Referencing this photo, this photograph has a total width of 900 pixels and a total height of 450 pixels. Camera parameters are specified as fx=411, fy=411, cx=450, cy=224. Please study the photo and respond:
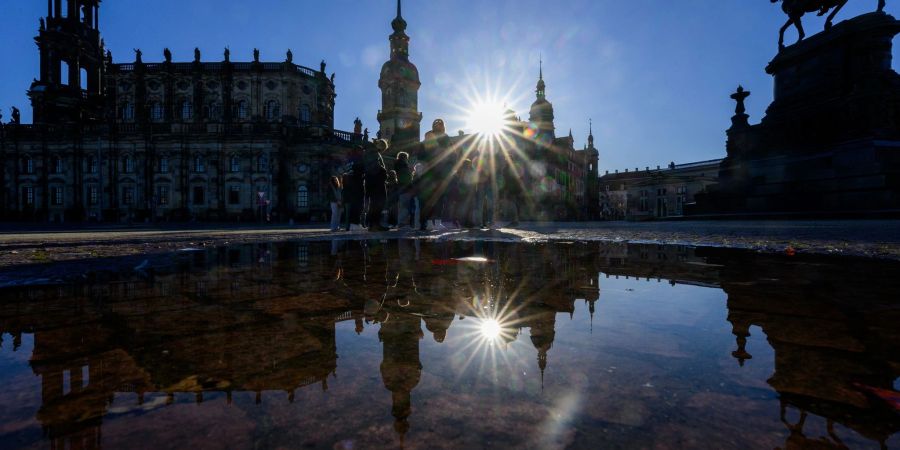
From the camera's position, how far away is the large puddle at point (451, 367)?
0.78 metres

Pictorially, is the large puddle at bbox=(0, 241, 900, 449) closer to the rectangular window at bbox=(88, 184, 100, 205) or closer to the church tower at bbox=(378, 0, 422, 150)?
the church tower at bbox=(378, 0, 422, 150)

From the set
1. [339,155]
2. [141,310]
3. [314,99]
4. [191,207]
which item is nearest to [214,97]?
[314,99]

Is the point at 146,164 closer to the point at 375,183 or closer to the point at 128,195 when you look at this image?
the point at 128,195

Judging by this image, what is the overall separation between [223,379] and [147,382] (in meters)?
0.18

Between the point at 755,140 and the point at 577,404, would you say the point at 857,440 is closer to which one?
the point at 577,404

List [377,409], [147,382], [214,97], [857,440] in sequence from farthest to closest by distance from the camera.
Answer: [214,97] < [147,382] < [377,409] < [857,440]

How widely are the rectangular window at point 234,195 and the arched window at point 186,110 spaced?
1205cm

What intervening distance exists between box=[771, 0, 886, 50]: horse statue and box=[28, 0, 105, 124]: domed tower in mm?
56600

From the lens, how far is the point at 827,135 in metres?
12.9

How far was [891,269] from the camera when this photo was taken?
2.97 m

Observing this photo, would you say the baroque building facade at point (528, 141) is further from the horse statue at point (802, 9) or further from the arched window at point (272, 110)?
the horse statue at point (802, 9)

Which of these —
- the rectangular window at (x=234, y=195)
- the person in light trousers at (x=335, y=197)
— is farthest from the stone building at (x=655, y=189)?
the person in light trousers at (x=335, y=197)

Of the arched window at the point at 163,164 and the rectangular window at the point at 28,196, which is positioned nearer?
the arched window at the point at 163,164

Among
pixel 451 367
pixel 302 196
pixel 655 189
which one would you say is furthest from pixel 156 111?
pixel 655 189
